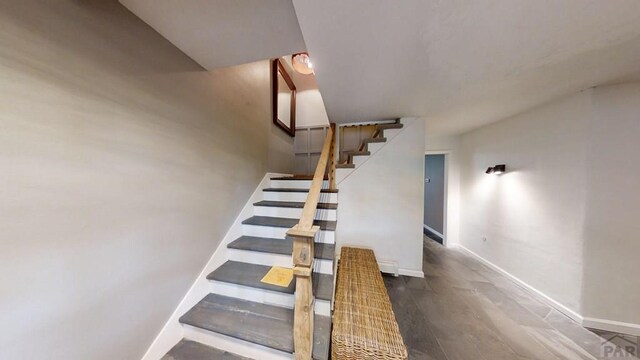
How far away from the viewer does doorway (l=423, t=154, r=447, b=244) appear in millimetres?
4000

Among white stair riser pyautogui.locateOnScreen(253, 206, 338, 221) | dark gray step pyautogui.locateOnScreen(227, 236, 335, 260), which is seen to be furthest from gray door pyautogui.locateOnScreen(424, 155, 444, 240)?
dark gray step pyautogui.locateOnScreen(227, 236, 335, 260)

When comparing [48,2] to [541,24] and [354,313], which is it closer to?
[354,313]

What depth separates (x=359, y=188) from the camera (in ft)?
8.39

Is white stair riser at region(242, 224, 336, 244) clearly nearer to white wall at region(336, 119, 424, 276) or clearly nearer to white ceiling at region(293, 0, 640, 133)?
white wall at region(336, 119, 424, 276)

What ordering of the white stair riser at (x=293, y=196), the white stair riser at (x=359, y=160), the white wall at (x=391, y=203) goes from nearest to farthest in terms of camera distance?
the white stair riser at (x=293, y=196) → the white wall at (x=391, y=203) → the white stair riser at (x=359, y=160)

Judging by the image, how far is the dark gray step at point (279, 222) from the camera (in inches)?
74.5

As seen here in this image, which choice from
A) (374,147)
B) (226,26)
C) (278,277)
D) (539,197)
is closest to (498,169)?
(539,197)

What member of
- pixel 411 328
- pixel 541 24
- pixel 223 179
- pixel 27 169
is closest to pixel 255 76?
pixel 223 179

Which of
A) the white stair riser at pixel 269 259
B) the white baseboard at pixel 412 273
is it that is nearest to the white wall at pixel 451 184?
the white baseboard at pixel 412 273

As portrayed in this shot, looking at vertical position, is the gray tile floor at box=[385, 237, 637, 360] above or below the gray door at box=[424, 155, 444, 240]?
below

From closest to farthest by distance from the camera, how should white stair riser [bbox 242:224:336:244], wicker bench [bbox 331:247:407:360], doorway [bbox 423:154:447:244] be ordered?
1. wicker bench [bbox 331:247:407:360]
2. white stair riser [bbox 242:224:336:244]
3. doorway [bbox 423:154:447:244]

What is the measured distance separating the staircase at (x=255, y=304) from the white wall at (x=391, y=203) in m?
0.67

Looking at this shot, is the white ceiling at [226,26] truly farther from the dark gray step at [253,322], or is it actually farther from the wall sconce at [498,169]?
the wall sconce at [498,169]

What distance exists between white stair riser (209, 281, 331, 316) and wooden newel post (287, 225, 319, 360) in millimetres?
295
